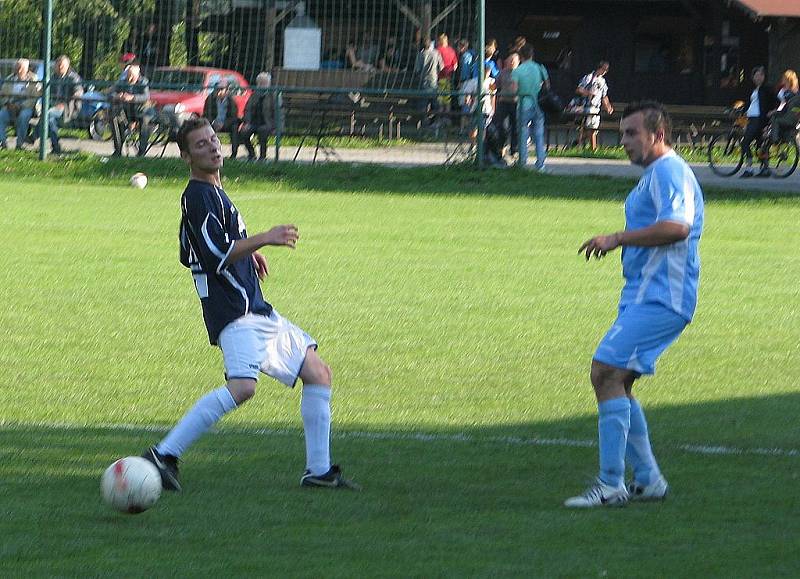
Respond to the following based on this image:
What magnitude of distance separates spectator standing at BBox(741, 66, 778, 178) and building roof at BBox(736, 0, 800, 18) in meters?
11.2

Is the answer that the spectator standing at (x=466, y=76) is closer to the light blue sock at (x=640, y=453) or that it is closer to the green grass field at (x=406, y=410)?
the green grass field at (x=406, y=410)

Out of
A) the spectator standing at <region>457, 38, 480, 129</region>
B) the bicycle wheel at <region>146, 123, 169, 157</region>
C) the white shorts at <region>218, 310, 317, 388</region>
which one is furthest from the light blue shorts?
the bicycle wheel at <region>146, 123, 169, 157</region>

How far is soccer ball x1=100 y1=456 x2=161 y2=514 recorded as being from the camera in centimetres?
609

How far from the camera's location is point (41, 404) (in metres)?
8.57

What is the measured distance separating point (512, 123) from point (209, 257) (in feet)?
62.2

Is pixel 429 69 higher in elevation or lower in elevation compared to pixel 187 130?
higher

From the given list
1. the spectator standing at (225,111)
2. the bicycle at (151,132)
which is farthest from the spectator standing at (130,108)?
the spectator standing at (225,111)

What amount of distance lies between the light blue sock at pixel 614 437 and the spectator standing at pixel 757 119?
1974cm

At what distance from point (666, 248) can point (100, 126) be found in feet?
72.6

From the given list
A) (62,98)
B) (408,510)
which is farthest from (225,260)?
(62,98)

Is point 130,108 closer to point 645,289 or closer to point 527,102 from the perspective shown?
point 527,102

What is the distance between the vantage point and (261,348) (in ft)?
21.8

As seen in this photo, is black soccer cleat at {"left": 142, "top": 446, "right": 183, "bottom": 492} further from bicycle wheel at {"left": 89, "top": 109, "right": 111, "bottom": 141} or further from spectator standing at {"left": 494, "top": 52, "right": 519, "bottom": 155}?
bicycle wheel at {"left": 89, "top": 109, "right": 111, "bottom": 141}

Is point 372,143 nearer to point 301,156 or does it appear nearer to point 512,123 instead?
point 301,156
